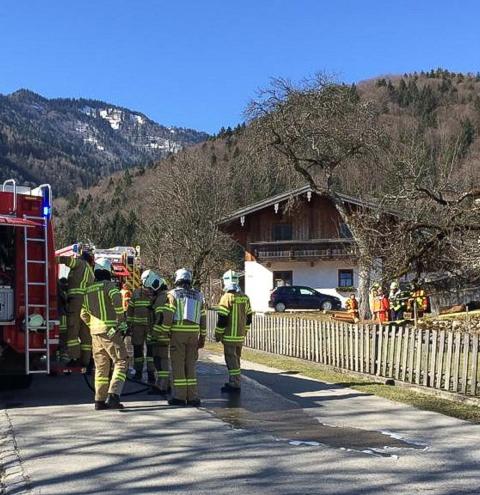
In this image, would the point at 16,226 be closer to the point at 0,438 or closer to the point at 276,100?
the point at 0,438

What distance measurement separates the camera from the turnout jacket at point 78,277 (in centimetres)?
1023

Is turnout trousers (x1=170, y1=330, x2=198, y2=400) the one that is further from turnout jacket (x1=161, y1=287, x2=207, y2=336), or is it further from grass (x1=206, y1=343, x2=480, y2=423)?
grass (x1=206, y1=343, x2=480, y2=423)

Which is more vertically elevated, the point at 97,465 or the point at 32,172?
the point at 32,172

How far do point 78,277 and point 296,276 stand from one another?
3506 centimetres

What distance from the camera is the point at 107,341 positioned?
875cm

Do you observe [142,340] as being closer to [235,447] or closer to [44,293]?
[44,293]

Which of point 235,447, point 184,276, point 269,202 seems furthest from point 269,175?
point 235,447

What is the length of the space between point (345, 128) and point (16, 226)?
23.5m

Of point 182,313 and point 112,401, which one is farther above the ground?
point 182,313

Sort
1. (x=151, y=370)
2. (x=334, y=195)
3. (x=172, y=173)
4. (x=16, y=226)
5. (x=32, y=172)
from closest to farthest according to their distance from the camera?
(x=16, y=226)
(x=151, y=370)
(x=334, y=195)
(x=172, y=173)
(x=32, y=172)

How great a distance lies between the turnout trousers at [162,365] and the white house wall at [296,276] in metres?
33.5

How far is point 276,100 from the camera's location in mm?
30875

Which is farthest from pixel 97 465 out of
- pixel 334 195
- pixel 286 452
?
pixel 334 195

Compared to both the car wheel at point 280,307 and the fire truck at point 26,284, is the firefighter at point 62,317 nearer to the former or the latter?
the fire truck at point 26,284
